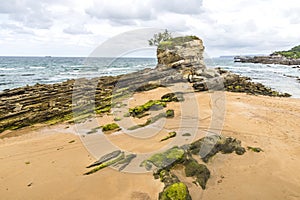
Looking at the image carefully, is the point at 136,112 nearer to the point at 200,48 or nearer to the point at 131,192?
the point at 131,192

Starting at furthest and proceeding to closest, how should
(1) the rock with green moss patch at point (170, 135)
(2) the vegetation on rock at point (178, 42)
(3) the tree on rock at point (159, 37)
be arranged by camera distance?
(3) the tree on rock at point (159, 37)
(2) the vegetation on rock at point (178, 42)
(1) the rock with green moss patch at point (170, 135)

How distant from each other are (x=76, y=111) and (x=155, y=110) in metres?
5.73

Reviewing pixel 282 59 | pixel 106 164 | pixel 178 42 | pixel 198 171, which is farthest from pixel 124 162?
pixel 282 59

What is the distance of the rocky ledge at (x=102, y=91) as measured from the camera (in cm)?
1606

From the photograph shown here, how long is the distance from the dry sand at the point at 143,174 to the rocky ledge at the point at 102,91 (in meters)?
2.48

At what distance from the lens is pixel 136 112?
1511 centimetres

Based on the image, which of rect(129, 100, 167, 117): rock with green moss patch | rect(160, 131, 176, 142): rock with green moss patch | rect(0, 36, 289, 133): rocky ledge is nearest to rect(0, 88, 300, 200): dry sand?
rect(160, 131, 176, 142): rock with green moss patch

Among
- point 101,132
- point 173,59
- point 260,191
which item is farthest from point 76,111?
point 173,59

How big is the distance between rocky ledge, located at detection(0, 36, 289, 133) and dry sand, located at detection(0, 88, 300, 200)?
2475 mm

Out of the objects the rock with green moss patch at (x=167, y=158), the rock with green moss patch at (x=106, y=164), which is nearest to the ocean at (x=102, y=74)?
the rock with green moss patch at (x=167, y=158)

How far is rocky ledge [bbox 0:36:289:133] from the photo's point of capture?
16062 mm

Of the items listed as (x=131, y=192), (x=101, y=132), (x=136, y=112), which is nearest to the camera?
(x=131, y=192)

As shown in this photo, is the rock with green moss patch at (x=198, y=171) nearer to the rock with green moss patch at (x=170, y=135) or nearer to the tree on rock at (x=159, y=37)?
the rock with green moss patch at (x=170, y=135)

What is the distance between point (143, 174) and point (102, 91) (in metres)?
17.8
